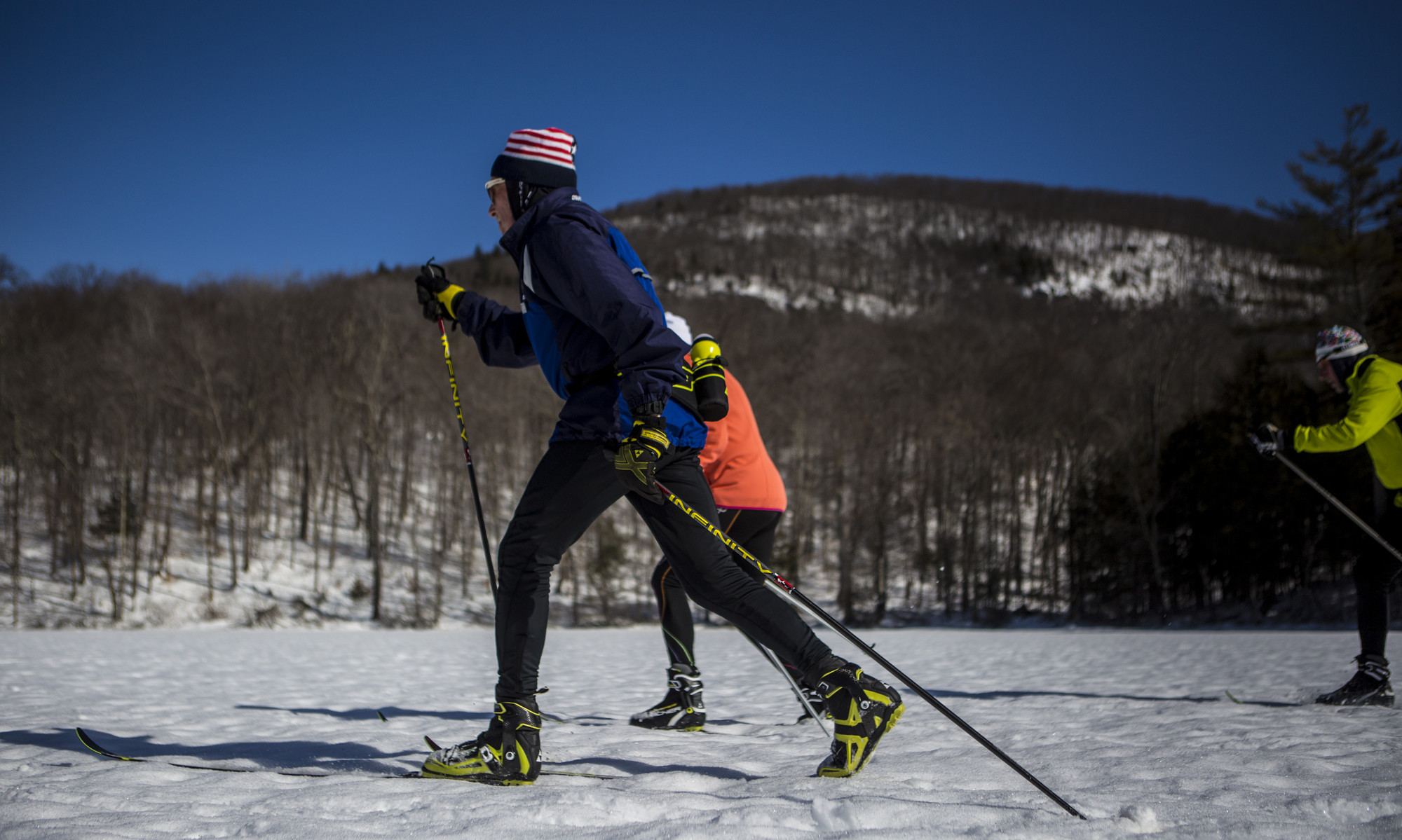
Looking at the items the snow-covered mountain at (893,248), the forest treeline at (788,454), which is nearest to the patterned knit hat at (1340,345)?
the forest treeline at (788,454)

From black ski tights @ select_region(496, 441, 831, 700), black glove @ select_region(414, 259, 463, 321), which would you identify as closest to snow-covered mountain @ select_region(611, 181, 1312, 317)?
black glove @ select_region(414, 259, 463, 321)

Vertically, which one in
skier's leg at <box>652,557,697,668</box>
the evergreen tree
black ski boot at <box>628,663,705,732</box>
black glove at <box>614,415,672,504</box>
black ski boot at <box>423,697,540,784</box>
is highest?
the evergreen tree

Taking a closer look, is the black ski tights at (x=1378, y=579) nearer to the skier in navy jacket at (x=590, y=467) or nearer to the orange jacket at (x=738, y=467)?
the orange jacket at (x=738, y=467)

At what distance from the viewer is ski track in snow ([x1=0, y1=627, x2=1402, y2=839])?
2152mm

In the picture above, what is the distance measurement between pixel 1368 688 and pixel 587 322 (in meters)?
4.30

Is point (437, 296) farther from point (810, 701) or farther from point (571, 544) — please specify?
point (810, 701)

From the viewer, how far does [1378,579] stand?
4293 millimetres

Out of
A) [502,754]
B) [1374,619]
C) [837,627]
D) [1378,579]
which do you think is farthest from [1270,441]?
[502,754]

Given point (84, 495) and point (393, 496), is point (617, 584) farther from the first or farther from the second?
point (84, 495)

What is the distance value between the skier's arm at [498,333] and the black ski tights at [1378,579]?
4234mm

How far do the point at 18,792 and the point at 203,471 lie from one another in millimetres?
37553

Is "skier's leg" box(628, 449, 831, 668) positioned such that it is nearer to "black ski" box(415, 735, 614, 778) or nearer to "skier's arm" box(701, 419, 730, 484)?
"black ski" box(415, 735, 614, 778)

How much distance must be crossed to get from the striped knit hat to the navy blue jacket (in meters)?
0.09

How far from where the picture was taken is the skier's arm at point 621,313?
249 cm
